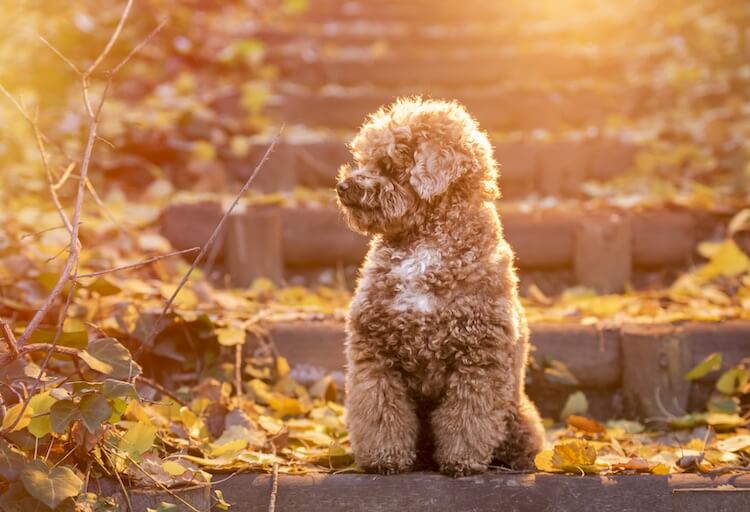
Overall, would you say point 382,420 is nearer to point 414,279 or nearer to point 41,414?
point 414,279

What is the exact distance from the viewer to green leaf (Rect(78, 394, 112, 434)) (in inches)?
115

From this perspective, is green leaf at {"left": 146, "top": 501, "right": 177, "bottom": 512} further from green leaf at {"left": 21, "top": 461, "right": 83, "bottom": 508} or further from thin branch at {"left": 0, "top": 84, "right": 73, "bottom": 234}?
thin branch at {"left": 0, "top": 84, "right": 73, "bottom": 234}

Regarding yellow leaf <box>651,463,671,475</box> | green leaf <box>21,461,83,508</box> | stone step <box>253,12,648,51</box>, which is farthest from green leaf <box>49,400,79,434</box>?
stone step <box>253,12,648,51</box>

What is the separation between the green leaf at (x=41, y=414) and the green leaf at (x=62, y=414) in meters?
0.05

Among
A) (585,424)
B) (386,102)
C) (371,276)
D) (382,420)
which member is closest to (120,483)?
(382,420)

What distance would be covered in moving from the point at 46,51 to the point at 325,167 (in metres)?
3.68

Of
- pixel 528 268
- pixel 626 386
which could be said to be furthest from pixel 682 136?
pixel 626 386

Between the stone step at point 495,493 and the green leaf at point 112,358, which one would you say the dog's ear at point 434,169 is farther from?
the green leaf at point 112,358

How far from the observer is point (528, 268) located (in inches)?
255

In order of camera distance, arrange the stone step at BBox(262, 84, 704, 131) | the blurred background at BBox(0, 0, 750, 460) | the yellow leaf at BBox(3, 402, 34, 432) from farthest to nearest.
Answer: the stone step at BBox(262, 84, 704, 131)
the blurred background at BBox(0, 0, 750, 460)
the yellow leaf at BBox(3, 402, 34, 432)

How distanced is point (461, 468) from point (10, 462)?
1.57 m

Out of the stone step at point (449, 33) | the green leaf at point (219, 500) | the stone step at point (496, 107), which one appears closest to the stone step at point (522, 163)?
the stone step at point (496, 107)

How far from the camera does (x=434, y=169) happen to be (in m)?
3.41

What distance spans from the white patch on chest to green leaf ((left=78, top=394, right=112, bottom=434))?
3.57 feet
